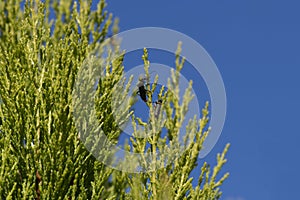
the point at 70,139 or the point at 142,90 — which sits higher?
the point at 142,90

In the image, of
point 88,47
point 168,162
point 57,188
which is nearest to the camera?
point 57,188

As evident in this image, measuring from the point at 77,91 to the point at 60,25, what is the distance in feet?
6.65

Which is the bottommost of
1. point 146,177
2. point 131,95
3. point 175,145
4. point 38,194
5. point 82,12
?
point 38,194

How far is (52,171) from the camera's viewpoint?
20.7ft

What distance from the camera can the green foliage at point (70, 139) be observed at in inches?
248

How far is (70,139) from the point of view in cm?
634

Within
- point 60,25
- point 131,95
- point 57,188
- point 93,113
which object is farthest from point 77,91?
point 60,25

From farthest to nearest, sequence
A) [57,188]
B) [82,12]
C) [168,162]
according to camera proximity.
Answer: [82,12]
[168,162]
[57,188]

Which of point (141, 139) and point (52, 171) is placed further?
point (141, 139)

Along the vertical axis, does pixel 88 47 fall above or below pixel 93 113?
above

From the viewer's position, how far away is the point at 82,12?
7801 mm

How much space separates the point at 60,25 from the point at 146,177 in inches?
126

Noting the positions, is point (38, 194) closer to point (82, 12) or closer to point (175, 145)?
point (175, 145)

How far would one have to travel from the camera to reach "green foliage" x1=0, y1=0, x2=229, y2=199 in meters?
6.31
